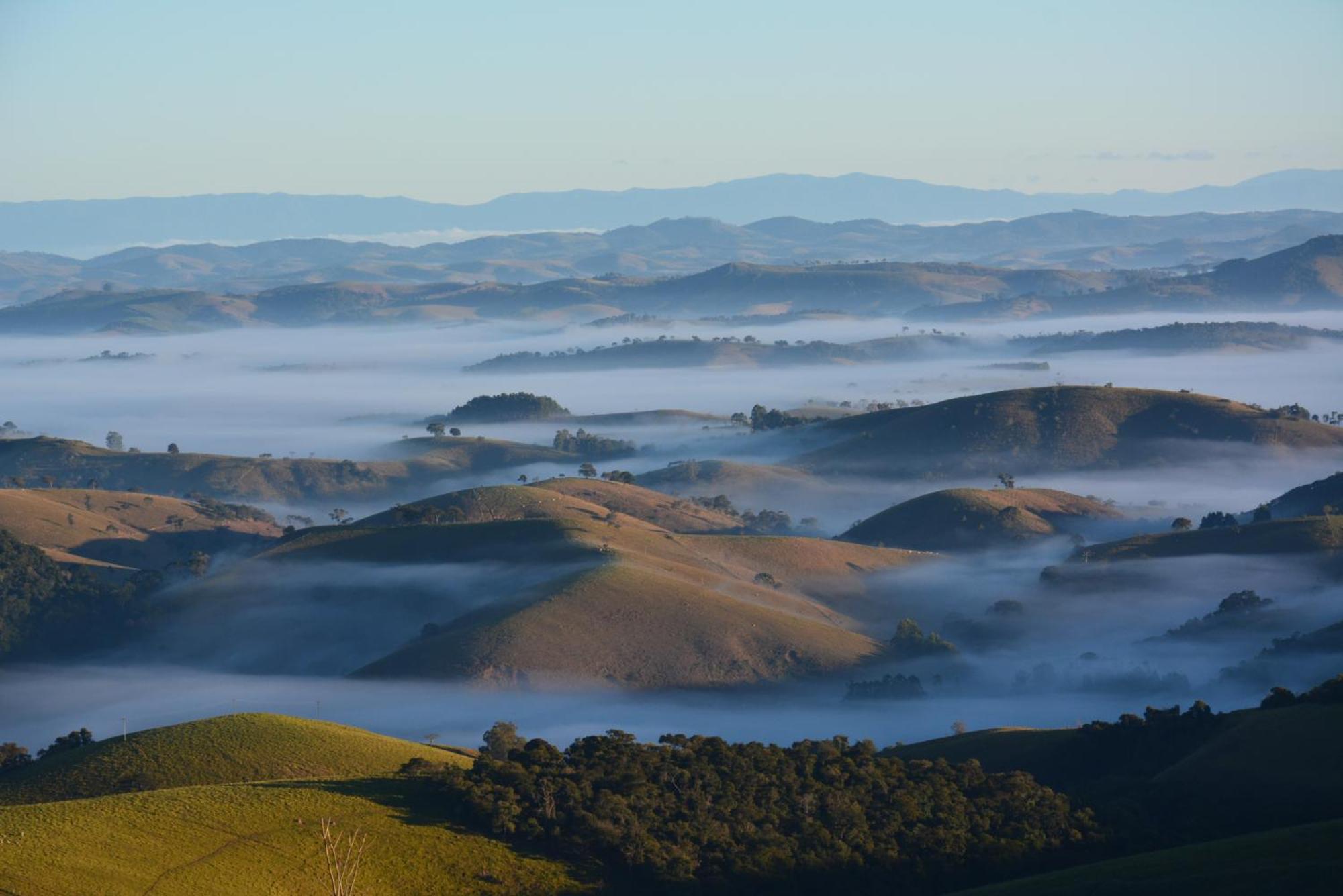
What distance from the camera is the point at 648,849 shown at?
67.0m

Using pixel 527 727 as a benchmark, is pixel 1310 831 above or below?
above

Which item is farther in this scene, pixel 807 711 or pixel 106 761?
pixel 807 711

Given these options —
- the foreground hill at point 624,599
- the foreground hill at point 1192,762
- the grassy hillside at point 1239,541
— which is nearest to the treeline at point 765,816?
the foreground hill at point 1192,762

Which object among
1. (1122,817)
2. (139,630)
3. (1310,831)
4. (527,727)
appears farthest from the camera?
(139,630)

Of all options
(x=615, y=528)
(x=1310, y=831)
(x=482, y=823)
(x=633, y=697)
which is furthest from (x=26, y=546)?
(x=1310, y=831)

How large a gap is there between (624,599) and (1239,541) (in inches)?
2391

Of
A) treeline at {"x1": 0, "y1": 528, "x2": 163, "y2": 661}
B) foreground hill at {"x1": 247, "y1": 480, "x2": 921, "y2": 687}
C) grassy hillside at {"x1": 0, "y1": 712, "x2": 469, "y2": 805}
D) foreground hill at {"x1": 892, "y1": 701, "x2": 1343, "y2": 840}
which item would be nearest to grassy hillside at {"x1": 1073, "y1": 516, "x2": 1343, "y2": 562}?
foreground hill at {"x1": 247, "y1": 480, "x2": 921, "y2": 687}

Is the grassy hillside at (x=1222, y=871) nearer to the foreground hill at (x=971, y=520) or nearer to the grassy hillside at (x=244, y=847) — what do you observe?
the grassy hillside at (x=244, y=847)

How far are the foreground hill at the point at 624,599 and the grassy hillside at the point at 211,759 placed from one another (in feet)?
139

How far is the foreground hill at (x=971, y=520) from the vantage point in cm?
18088

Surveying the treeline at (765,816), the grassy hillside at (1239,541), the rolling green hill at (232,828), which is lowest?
the grassy hillside at (1239,541)

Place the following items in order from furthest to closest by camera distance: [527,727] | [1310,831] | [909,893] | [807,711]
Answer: [807,711]
[527,727]
[909,893]
[1310,831]

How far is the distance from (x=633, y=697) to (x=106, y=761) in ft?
168

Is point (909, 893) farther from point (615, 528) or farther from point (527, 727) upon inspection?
point (615, 528)
